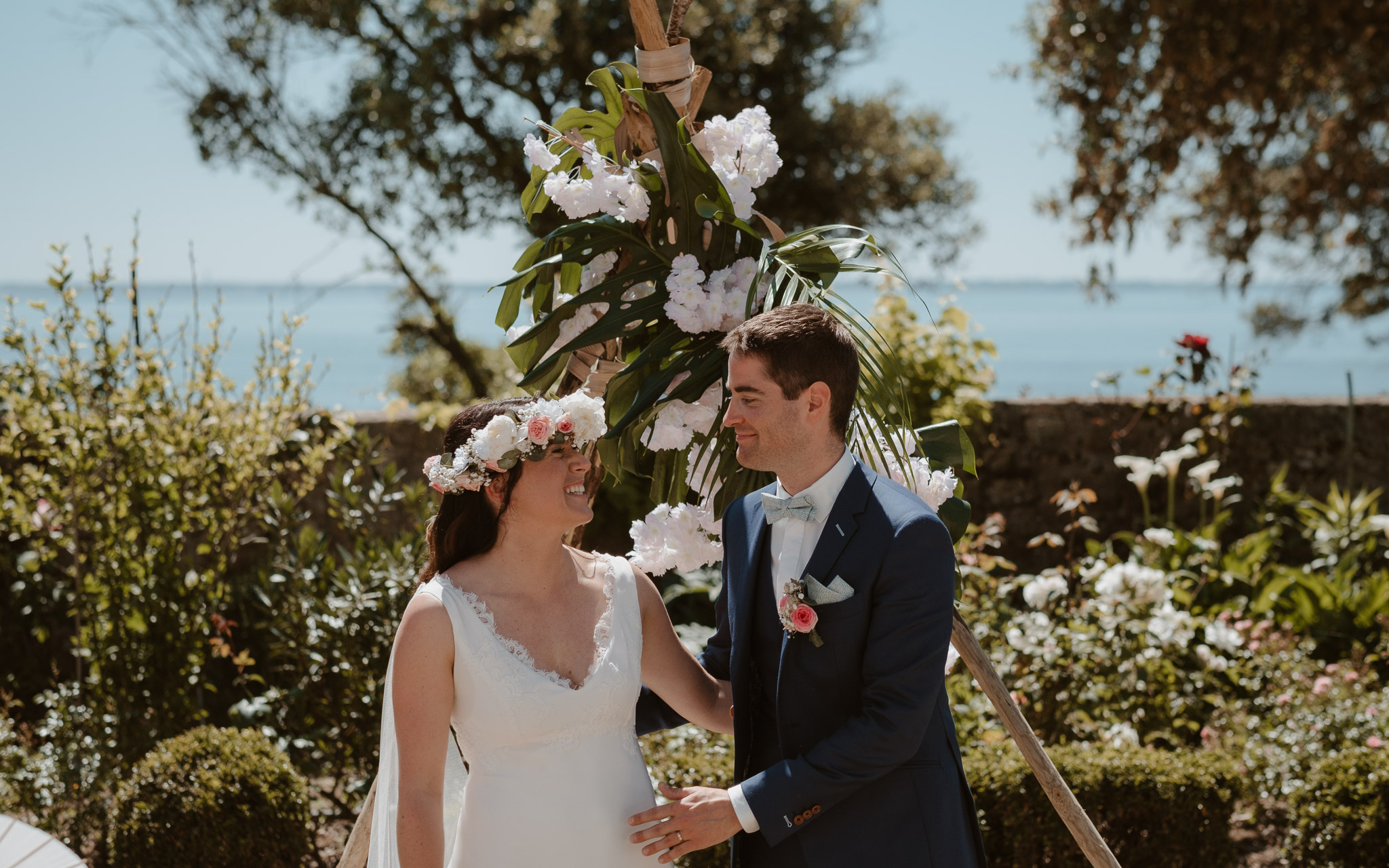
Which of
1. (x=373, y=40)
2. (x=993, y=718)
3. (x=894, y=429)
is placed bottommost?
(x=993, y=718)

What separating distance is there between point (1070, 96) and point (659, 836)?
7.56m

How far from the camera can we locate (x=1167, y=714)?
4.56 metres

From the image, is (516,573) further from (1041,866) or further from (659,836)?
(1041,866)

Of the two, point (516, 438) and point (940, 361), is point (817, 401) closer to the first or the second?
point (516, 438)

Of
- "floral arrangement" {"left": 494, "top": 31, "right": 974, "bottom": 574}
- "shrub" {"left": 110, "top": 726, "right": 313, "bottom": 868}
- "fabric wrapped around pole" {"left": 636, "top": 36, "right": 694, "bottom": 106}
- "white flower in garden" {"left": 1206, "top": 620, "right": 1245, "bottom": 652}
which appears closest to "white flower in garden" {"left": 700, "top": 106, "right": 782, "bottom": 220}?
"floral arrangement" {"left": 494, "top": 31, "right": 974, "bottom": 574}

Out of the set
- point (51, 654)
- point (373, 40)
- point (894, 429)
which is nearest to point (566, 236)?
point (894, 429)

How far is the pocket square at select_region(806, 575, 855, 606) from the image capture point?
6.29ft

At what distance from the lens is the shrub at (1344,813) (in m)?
3.59

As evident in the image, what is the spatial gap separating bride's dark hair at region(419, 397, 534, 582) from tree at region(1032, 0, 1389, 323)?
656 centimetres

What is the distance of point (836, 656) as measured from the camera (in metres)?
1.97

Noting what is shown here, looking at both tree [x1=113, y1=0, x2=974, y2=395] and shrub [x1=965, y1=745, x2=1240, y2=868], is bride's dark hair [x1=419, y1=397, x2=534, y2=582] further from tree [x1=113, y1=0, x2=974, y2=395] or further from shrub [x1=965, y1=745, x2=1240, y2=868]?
tree [x1=113, y1=0, x2=974, y2=395]

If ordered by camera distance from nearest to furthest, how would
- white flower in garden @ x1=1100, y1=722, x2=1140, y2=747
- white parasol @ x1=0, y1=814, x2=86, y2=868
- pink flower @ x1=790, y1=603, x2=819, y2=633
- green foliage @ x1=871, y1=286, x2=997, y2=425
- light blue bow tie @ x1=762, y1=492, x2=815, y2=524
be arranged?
pink flower @ x1=790, y1=603, x2=819, y2=633 → light blue bow tie @ x1=762, y1=492, x2=815, y2=524 → white parasol @ x1=0, y1=814, x2=86, y2=868 → white flower in garden @ x1=1100, y1=722, x2=1140, y2=747 → green foliage @ x1=871, y1=286, x2=997, y2=425

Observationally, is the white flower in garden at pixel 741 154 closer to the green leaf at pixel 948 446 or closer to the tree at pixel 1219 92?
the green leaf at pixel 948 446

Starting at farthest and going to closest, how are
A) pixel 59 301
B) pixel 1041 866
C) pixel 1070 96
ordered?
Result: 1. pixel 1070 96
2. pixel 59 301
3. pixel 1041 866
